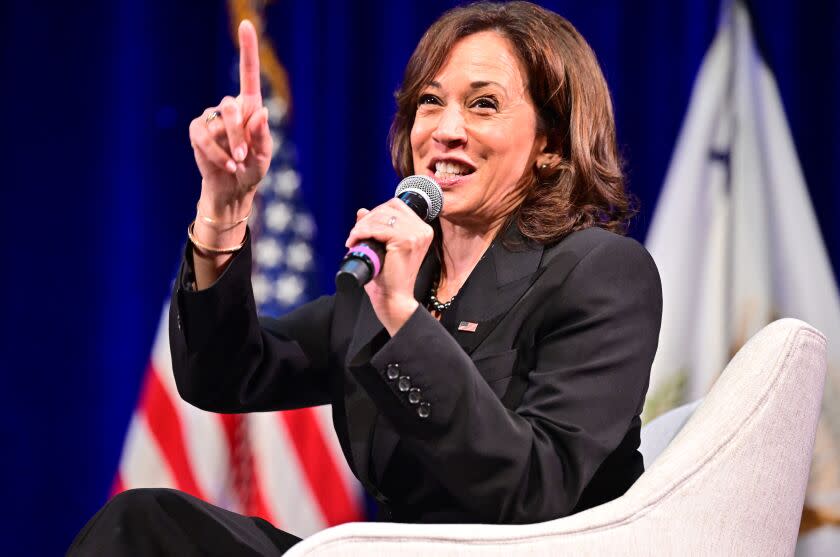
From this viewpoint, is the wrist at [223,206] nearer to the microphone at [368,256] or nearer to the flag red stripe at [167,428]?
the microphone at [368,256]

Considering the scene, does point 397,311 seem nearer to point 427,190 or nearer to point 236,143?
point 427,190

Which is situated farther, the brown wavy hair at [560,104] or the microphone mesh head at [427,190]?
the brown wavy hair at [560,104]

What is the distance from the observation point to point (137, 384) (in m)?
2.66

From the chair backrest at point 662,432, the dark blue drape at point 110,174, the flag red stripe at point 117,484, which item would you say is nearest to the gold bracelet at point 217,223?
the chair backrest at point 662,432

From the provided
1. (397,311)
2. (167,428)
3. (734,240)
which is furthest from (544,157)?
(167,428)

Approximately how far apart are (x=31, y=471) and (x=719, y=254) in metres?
1.88

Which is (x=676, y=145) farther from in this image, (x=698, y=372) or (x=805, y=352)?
(x=805, y=352)

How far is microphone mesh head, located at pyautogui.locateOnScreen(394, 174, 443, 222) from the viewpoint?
4.10 feet

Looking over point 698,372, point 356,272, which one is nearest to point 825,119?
point 698,372

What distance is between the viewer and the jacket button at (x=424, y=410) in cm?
107

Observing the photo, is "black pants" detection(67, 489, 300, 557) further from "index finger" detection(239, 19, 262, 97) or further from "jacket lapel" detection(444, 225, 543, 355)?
"index finger" detection(239, 19, 262, 97)

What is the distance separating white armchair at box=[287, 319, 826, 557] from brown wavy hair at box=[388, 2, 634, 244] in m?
0.41

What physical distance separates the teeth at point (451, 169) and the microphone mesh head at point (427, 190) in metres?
0.20

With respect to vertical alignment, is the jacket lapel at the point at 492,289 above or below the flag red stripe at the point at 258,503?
above
